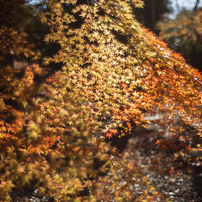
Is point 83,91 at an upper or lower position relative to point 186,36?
lower

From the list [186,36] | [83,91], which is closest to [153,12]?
[186,36]

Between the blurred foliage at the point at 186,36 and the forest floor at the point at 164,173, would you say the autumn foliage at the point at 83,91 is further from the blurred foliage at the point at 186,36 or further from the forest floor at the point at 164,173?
the blurred foliage at the point at 186,36

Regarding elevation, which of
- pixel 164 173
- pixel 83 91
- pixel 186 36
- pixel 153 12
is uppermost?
pixel 153 12

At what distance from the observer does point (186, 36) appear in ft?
33.1

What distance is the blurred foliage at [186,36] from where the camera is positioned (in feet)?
31.3

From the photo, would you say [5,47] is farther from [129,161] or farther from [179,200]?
[179,200]

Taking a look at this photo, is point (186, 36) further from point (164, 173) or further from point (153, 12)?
point (164, 173)

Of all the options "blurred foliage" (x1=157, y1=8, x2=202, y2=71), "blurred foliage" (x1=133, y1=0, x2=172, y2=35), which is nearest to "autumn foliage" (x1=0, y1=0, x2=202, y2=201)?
"blurred foliage" (x1=157, y1=8, x2=202, y2=71)

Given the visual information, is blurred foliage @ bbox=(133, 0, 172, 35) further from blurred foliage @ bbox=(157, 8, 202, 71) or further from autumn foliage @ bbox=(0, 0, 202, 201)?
autumn foliage @ bbox=(0, 0, 202, 201)

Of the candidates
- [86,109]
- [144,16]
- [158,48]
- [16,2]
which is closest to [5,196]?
[86,109]

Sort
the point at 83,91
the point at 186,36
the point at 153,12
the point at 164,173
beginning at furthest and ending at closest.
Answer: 1. the point at 153,12
2. the point at 186,36
3. the point at 164,173
4. the point at 83,91

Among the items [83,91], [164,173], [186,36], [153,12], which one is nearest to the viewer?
[83,91]

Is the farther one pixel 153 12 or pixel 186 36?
pixel 153 12

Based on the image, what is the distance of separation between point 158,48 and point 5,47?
3.43m
